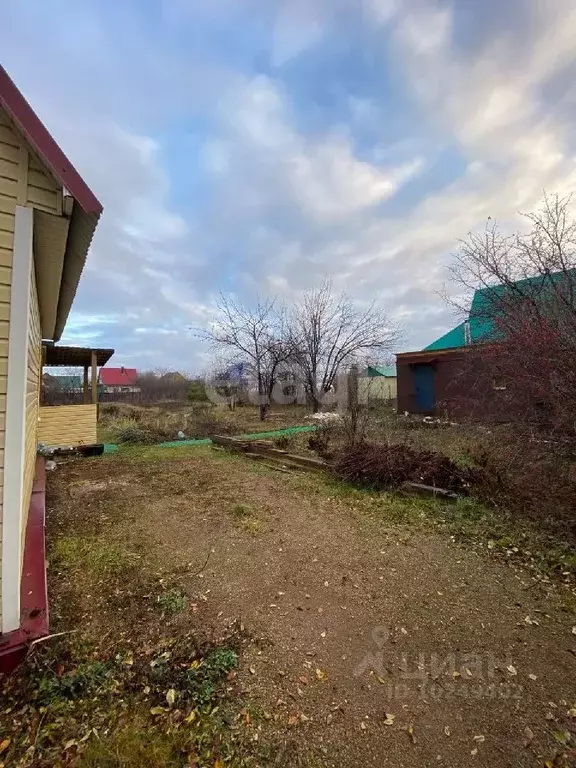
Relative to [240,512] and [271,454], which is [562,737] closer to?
[240,512]

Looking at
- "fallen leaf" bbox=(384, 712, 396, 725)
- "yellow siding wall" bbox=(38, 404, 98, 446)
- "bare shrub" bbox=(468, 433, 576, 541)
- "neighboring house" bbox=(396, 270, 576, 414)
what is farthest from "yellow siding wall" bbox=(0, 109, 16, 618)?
"neighboring house" bbox=(396, 270, 576, 414)

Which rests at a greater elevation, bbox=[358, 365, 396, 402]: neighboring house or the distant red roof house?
the distant red roof house

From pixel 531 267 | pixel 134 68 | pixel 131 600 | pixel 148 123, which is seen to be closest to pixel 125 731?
pixel 131 600

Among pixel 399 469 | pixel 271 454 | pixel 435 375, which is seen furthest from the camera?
pixel 435 375

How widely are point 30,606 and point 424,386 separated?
16368mm

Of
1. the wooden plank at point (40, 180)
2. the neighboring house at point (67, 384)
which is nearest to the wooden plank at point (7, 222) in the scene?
the wooden plank at point (40, 180)

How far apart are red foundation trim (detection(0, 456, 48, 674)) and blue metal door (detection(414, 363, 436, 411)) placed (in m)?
15.4

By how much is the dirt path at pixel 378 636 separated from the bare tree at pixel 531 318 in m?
2.07

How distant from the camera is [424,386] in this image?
655 inches

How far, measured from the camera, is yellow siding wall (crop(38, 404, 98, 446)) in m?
8.53

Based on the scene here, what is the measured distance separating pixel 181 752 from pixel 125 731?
319 mm

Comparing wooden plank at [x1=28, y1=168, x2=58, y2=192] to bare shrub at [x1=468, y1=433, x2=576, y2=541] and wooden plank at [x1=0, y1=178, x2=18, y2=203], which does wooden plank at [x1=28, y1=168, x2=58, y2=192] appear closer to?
wooden plank at [x1=0, y1=178, x2=18, y2=203]

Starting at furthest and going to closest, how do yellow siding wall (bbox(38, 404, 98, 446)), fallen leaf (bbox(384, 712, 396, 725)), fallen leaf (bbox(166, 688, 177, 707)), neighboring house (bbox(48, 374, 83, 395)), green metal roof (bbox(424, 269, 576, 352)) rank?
neighboring house (bbox(48, 374, 83, 395)) < yellow siding wall (bbox(38, 404, 98, 446)) < green metal roof (bbox(424, 269, 576, 352)) < fallen leaf (bbox(166, 688, 177, 707)) < fallen leaf (bbox(384, 712, 396, 725))

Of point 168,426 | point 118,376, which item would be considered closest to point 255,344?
point 168,426
